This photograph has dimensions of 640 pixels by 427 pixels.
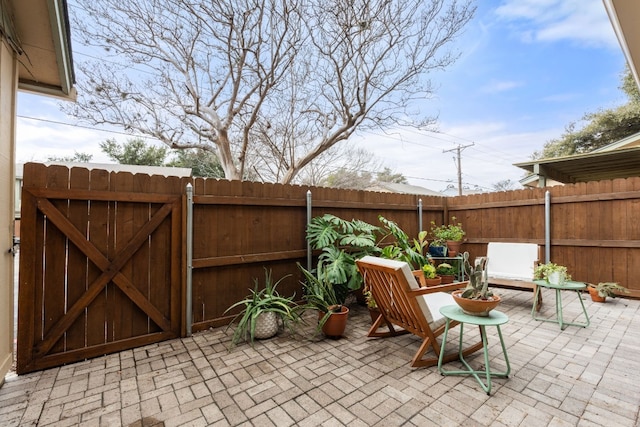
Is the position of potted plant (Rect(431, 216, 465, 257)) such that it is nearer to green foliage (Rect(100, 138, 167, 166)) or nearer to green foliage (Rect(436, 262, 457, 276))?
green foliage (Rect(436, 262, 457, 276))

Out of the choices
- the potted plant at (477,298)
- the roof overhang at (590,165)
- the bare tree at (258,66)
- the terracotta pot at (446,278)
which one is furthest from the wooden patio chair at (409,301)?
the bare tree at (258,66)

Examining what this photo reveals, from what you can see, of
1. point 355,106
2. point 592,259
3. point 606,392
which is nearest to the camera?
point 606,392

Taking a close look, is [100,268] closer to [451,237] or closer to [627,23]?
[627,23]

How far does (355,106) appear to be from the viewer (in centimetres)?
815

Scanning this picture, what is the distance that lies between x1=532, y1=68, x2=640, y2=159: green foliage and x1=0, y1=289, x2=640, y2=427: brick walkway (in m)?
13.3

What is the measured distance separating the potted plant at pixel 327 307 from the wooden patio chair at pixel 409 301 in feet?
1.45

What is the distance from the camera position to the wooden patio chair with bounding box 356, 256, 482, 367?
2.29 meters

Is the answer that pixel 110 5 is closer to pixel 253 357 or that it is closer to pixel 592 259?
pixel 253 357

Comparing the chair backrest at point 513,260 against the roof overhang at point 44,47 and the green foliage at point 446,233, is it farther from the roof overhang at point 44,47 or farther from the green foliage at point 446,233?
the roof overhang at point 44,47

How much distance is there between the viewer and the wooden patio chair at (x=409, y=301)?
2.29 metres

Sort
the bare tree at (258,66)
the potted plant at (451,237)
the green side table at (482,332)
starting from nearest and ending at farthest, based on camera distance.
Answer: the green side table at (482,332), the potted plant at (451,237), the bare tree at (258,66)

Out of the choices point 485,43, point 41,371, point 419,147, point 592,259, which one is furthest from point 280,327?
point 419,147

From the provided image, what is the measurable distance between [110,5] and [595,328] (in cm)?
984

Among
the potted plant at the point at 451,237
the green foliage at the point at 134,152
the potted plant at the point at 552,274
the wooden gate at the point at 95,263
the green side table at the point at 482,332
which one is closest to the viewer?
the green side table at the point at 482,332
